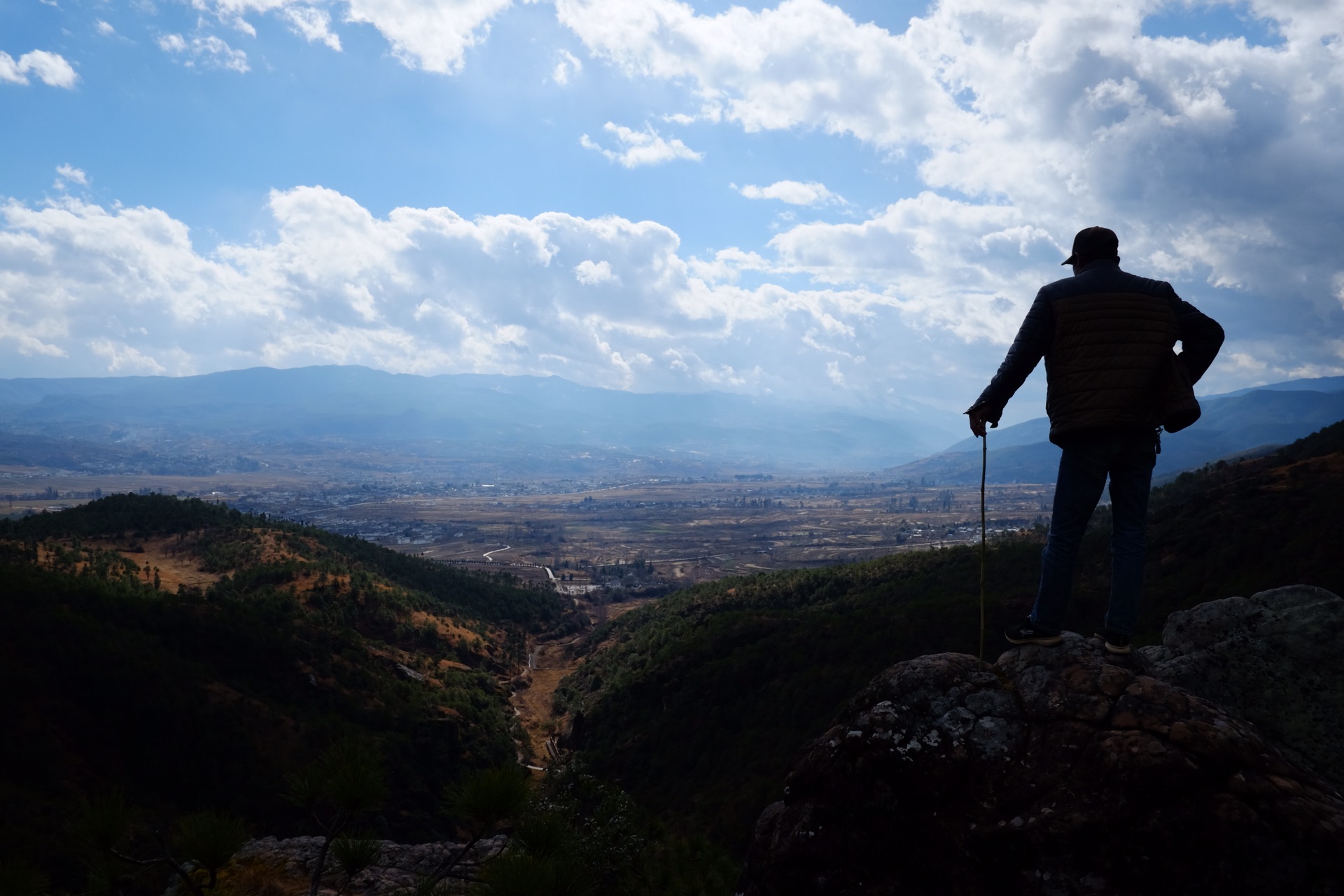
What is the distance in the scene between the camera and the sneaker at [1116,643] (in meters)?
5.18

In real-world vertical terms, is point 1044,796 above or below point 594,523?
above

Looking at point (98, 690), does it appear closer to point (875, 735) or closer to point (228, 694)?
point (228, 694)

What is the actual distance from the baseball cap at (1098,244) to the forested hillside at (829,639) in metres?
19.1

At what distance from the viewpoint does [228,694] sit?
87.2ft

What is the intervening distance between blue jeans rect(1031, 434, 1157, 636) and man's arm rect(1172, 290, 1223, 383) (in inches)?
26.8

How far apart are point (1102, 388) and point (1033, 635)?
2.05 metres

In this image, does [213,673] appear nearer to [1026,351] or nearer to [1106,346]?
[1026,351]

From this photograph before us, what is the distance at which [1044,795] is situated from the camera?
14.0 feet

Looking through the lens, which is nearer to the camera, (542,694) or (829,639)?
(829,639)

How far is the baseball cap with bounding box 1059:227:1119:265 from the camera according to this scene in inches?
219

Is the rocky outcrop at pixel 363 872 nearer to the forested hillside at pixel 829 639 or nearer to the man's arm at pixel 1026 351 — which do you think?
the man's arm at pixel 1026 351

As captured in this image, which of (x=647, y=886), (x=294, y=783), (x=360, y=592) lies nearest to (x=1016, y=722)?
(x=294, y=783)

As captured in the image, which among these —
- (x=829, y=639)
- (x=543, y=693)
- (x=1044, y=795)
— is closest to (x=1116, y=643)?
(x=1044, y=795)

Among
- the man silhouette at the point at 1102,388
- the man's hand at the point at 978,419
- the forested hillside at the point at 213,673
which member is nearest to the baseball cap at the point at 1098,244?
the man silhouette at the point at 1102,388
